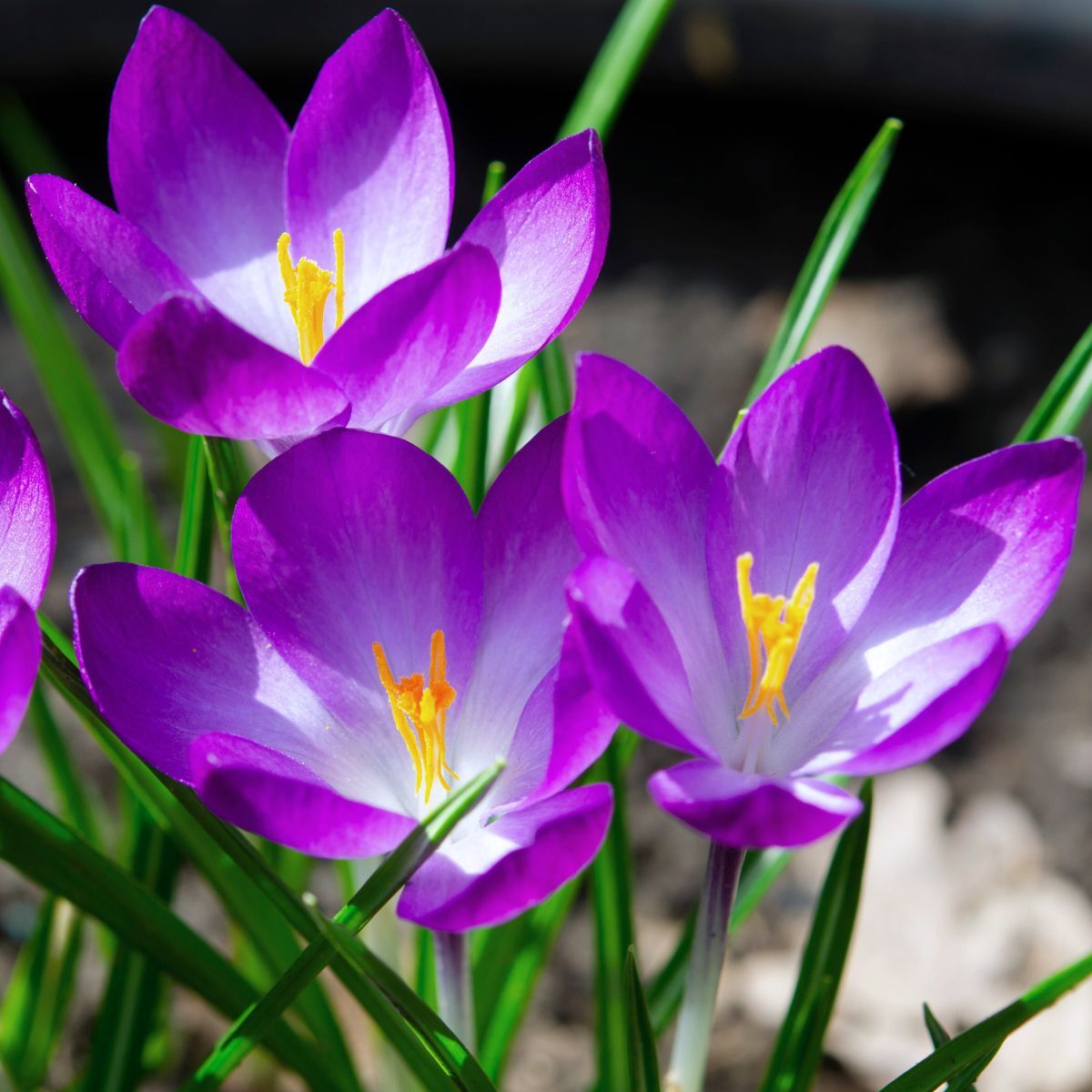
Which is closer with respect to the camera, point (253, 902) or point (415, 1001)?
point (415, 1001)

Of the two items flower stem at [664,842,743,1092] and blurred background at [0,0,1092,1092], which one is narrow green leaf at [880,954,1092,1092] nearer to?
flower stem at [664,842,743,1092]

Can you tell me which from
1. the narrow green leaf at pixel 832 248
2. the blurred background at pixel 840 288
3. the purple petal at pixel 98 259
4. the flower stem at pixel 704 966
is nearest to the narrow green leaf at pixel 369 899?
the flower stem at pixel 704 966

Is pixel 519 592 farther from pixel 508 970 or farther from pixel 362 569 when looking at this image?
pixel 508 970

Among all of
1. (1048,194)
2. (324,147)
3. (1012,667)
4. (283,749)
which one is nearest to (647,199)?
(1048,194)

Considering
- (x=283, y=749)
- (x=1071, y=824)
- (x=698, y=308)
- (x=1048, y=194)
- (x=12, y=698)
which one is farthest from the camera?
(x=1048, y=194)

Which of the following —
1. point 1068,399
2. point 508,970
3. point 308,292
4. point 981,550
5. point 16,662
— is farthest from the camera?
point 508,970

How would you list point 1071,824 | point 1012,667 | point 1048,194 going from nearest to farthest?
point 1071,824 < point 1012,667 < point 1048,194

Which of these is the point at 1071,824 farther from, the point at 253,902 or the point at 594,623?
the point at 594,623

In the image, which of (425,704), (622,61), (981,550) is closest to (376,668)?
(425,704)
